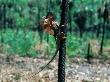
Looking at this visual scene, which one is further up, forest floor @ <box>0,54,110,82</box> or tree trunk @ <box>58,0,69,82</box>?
tree trunk @ <box>58,0,69,82</box>

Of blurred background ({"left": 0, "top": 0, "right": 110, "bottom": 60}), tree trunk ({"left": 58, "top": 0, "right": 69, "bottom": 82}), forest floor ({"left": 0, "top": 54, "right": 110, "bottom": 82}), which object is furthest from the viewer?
blurred background ({"left": 0, "top": 0, "right": 110, "bottom": 60})

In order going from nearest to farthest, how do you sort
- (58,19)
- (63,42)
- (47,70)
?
(63,42) → (47,70) → (58,19)

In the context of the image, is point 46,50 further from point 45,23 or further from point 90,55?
point 45,23

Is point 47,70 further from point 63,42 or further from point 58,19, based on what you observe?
point 58,19

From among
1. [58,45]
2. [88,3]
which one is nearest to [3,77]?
[58,45]

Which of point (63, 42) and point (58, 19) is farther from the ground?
point (63, 42)

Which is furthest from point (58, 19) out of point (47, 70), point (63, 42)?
point (63, 42)

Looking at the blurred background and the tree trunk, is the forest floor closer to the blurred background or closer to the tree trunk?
the tree trunk

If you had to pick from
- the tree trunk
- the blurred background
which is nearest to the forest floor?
the tree trunk

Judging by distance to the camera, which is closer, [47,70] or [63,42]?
[63,42]
